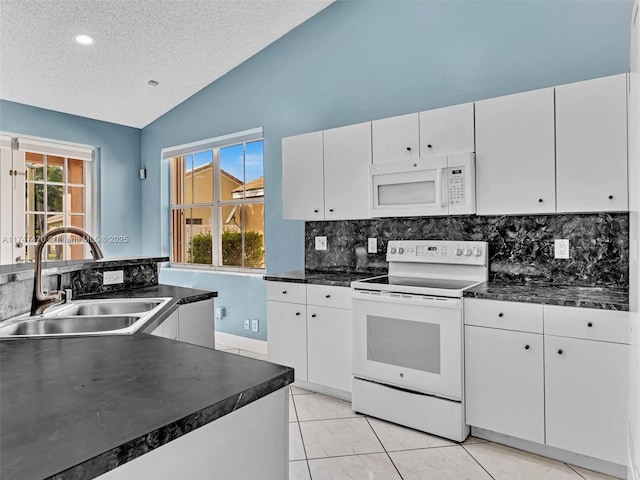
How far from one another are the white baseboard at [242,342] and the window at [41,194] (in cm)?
213

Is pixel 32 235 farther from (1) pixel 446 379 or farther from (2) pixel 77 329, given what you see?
(1) pixel 446 379

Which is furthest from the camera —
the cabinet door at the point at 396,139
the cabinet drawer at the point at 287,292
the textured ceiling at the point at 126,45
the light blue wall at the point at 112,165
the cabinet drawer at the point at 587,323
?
the light blue wall at the point at 112,165

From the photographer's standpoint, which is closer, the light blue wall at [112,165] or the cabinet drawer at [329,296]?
the cabinet drawer at [329,296]

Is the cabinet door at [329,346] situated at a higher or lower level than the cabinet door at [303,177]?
lower

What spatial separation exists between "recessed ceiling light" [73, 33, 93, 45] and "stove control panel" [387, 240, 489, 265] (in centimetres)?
312

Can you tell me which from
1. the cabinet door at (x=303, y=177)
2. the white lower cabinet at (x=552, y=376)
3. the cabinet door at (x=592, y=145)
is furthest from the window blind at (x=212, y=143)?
the white lower cabinet at (x=552, y=376)

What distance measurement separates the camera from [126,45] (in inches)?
148

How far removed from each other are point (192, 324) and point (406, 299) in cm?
129

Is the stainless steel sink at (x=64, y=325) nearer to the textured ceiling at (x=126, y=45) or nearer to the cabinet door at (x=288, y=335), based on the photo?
the cabinet door at (x=288, y=335)

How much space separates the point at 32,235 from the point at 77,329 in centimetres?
363

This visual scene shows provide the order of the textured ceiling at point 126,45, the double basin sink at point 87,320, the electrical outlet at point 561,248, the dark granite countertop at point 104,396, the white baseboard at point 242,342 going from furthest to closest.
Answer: the white baseboard at point 242,342
the textured ceiling at point 126,45
the electrical outlet at point 561,248
the double basin sink at point 87,320
the dark granite countertop at point 104,396

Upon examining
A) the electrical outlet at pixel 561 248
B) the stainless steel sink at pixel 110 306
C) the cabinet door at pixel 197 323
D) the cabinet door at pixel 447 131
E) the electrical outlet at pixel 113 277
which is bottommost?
A: the cabinet door at pixel 197 323

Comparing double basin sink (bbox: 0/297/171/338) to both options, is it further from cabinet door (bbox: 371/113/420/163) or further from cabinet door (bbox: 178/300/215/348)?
cabinet door (bbox: 371/113/420/163)

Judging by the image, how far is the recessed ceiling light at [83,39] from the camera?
355cm
